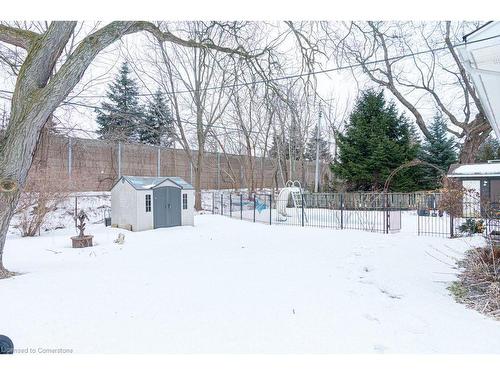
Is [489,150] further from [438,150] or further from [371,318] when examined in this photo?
[371,318]

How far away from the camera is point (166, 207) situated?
438 inches

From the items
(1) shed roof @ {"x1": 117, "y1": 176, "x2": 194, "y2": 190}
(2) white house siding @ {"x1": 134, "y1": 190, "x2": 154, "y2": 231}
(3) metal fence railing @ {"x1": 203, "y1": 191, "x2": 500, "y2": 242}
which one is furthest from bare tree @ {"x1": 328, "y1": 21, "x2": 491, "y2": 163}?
(2) white house siding @ {"x1": 134, "y1": 190, "x2": 154, "y2": 231}

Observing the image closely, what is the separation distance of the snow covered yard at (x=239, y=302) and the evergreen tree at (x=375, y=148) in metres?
12.8

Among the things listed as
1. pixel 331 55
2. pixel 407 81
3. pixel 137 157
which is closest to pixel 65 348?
pixel 331 55

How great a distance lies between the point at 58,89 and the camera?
465cm

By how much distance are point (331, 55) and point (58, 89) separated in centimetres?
423

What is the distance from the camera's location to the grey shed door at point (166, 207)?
35.7ft

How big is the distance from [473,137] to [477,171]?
9.90ft

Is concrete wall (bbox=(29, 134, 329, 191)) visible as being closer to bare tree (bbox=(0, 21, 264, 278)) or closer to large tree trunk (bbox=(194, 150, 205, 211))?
large tree trunk (bbox=(194, 150, 205, 211))

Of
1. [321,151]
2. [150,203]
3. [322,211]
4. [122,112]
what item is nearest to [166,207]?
[150,203]

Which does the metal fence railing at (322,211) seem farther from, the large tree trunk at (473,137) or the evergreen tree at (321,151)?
the evergreen tree at (321,151)

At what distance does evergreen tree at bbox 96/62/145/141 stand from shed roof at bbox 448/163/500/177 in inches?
635

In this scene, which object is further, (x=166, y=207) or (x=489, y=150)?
(x=489, y=150)

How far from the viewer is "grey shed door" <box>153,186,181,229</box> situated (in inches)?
428
